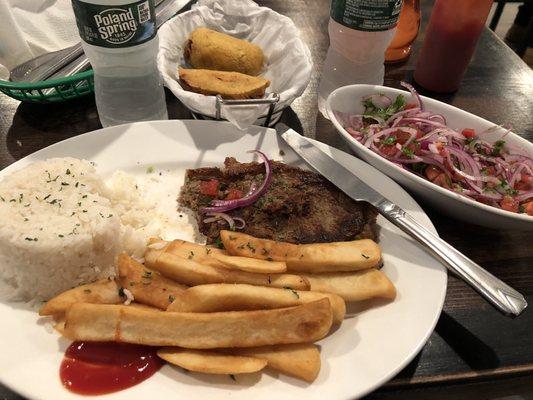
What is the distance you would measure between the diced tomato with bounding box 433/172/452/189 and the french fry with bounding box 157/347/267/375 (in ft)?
3.96

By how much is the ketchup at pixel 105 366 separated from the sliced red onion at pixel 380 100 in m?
1.73

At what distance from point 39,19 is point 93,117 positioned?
887 millimetres

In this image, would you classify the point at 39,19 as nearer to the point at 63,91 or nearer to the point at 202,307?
the point at 63,91

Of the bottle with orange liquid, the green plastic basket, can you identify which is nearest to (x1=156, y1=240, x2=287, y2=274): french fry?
the green plastic basket

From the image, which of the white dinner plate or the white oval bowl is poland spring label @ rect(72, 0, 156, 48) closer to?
the white dinner plate

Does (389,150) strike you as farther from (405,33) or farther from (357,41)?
(405,33)

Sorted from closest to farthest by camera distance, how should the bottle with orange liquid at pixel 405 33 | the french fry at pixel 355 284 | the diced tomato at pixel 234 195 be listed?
the french fry at pixel 355 284 < the diced tomato at pixel 234 195 < the bottle with orange liquid at pixel 405 33

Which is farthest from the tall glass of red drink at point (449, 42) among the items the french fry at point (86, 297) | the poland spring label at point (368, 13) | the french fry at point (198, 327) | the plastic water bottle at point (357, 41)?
the french fry at point (86, 297)

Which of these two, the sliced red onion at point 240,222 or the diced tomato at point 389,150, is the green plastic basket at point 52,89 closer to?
the sliced red onion at point 240,222

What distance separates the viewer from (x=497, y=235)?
2.04 metres

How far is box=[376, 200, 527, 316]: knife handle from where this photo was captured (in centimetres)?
150

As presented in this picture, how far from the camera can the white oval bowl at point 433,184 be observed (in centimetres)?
181

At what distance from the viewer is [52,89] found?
2326 mm

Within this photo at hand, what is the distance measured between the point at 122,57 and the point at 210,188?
0.92 metres
